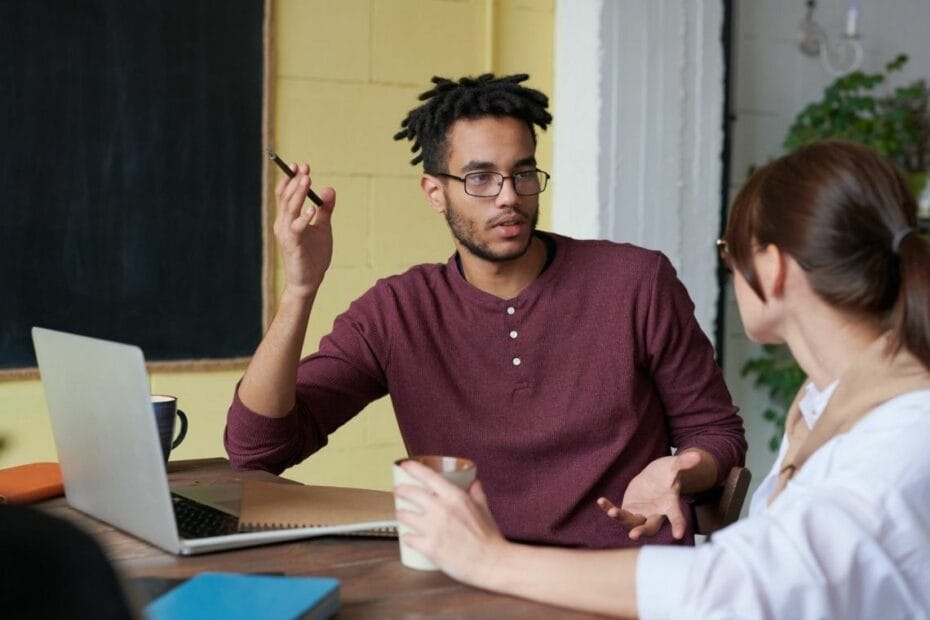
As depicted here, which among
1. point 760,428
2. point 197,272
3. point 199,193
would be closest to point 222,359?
point 197,272

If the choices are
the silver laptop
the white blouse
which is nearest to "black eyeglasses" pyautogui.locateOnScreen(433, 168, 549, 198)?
the silver laptop

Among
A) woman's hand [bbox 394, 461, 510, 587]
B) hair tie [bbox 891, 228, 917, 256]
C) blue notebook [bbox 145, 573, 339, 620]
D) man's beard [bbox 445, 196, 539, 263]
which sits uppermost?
hair tie [bbox 891, 228, 917, 256]

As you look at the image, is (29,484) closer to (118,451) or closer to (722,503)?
(118,451)

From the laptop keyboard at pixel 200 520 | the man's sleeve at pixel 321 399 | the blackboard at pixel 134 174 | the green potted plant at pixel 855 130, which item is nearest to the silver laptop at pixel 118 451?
the laptop keyboard at pixel 200 520

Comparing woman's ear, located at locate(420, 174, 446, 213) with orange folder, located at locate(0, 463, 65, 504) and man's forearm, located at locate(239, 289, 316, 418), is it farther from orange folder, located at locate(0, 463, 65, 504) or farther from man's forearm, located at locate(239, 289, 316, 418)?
orange folder, located at locate(0, 463, 65, 504)

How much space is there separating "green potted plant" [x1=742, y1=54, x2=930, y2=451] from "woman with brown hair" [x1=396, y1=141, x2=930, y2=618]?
2.01 m

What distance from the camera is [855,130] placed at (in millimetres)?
3209

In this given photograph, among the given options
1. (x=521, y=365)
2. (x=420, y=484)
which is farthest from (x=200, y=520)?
(x=521, y=365)

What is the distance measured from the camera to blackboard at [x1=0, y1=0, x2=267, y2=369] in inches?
93.7

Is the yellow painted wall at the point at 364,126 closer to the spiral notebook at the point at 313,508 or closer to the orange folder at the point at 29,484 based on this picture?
the orange folder at the point at 29,484

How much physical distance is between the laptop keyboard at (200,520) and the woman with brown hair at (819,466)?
0.92 feet

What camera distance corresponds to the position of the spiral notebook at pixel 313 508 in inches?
53.9

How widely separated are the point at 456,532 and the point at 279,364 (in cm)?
66

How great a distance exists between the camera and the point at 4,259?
93.0 inches
